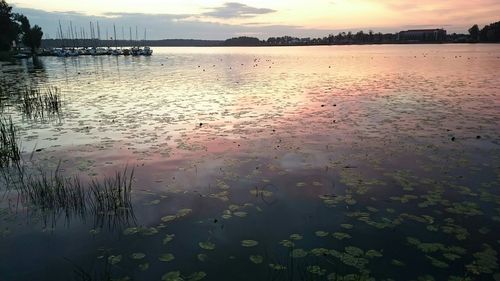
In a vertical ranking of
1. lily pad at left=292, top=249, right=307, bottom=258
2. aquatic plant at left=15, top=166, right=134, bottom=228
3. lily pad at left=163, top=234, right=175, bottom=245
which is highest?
aquatic plant at left=15, top=166, right=134, bottom=228

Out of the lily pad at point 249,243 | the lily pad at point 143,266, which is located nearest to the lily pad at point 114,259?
the lily pad at point 143,266

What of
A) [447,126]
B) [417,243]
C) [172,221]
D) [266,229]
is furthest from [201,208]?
[447,126]

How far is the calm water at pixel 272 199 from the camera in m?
7.68

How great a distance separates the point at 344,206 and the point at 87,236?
22.8ft

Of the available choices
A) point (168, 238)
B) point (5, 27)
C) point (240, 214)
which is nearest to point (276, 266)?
point (240, 214)

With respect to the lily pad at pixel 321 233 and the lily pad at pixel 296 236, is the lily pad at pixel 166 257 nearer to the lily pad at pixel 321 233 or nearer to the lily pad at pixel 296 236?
the lily pad at pixel 296 236

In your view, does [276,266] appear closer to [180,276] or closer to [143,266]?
[180,276]

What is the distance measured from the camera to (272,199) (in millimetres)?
10945

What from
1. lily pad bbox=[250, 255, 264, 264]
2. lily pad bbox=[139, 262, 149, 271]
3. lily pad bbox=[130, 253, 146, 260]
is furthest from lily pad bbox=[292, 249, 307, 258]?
lily pad bbox=[130, 253, 146, 260]

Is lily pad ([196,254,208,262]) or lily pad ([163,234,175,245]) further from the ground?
lily pad ([163,234,175,245])

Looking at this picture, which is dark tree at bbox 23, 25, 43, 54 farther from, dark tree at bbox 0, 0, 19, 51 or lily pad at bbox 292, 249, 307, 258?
lily pad at bbox 292, 249, 307, 258

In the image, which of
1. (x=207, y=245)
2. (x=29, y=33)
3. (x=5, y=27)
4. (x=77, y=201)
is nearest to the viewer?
(x=207, y=245)

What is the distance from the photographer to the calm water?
7.68 meters

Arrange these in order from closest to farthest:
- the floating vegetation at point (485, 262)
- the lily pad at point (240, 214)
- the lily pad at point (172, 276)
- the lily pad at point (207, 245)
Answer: the lily pad at point (172, 276)
the floating vegetation at point (485, 262)
the lily pad at point (207, 245)
the lily pad at point (240, 214)
